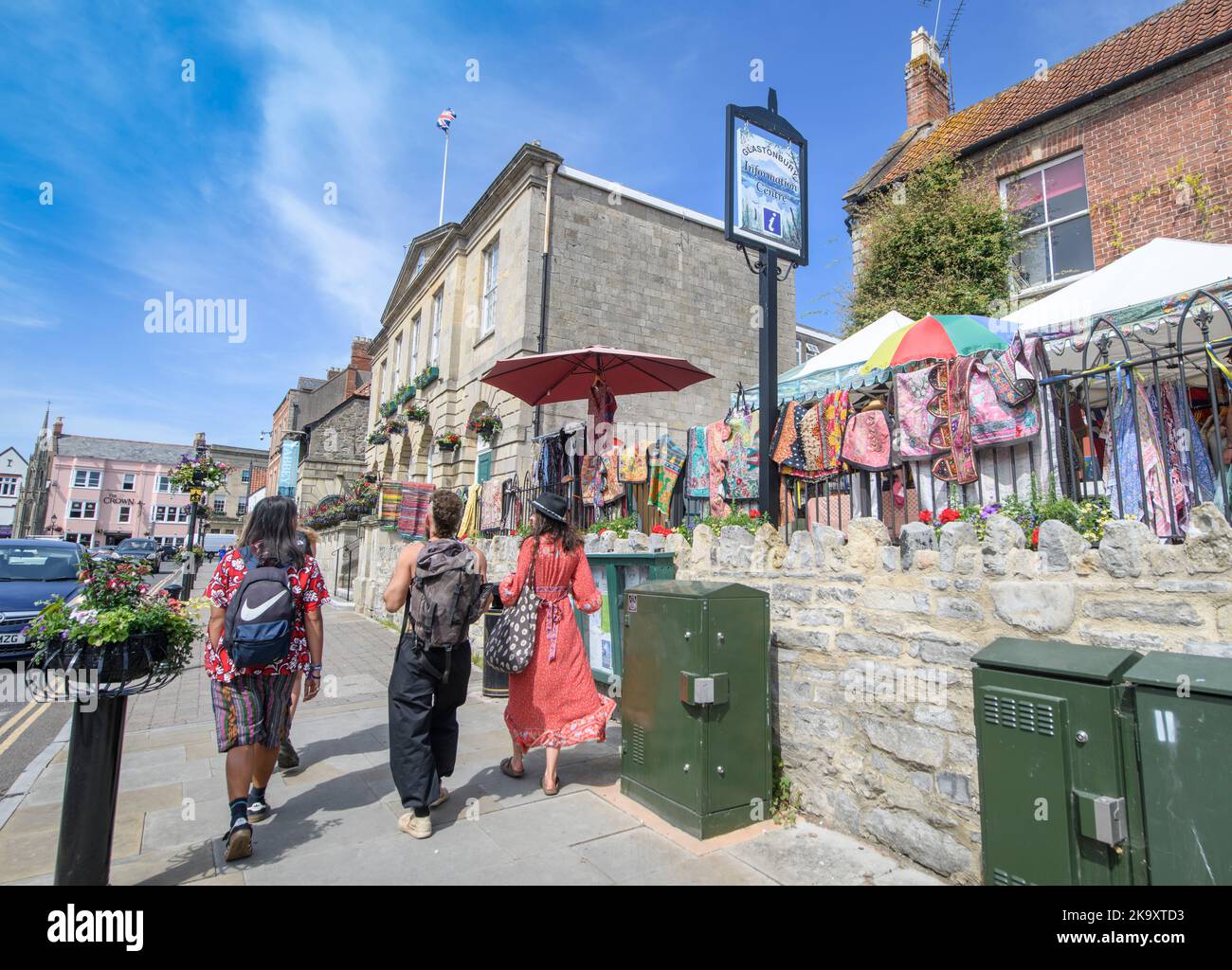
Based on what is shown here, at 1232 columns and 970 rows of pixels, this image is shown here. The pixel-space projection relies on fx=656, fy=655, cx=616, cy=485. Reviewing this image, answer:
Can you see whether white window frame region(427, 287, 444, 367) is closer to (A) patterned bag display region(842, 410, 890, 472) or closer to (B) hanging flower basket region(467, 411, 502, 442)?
(B) hanging flower basket region(467, 411, 502, 442)

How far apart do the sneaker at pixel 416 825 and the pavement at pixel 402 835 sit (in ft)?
0.16

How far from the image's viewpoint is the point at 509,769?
4734 millimetres

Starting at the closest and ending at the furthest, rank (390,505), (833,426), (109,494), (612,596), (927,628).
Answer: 1. (927,628)
2. (833,426)
3. (612,596)
4. (390,505)
5. (109,494)

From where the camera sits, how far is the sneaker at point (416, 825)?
3.68 m

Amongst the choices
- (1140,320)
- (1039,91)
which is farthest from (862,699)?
(1039,91)

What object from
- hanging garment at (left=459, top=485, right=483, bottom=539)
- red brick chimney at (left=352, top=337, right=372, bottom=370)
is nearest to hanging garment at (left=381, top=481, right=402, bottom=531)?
hanging garment at (left=459, top=485, right=483, bottom=539)

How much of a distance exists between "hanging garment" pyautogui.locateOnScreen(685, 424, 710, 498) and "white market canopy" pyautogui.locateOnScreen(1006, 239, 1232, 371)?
302 cm

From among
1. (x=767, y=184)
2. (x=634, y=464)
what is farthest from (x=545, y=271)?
(x=767, y=184)

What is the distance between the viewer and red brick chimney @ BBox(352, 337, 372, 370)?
1314 inches

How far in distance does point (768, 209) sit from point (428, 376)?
14.0 meters

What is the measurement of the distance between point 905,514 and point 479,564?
10.7 feet

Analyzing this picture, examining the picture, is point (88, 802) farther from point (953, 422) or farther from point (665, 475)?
point (953, 422)
